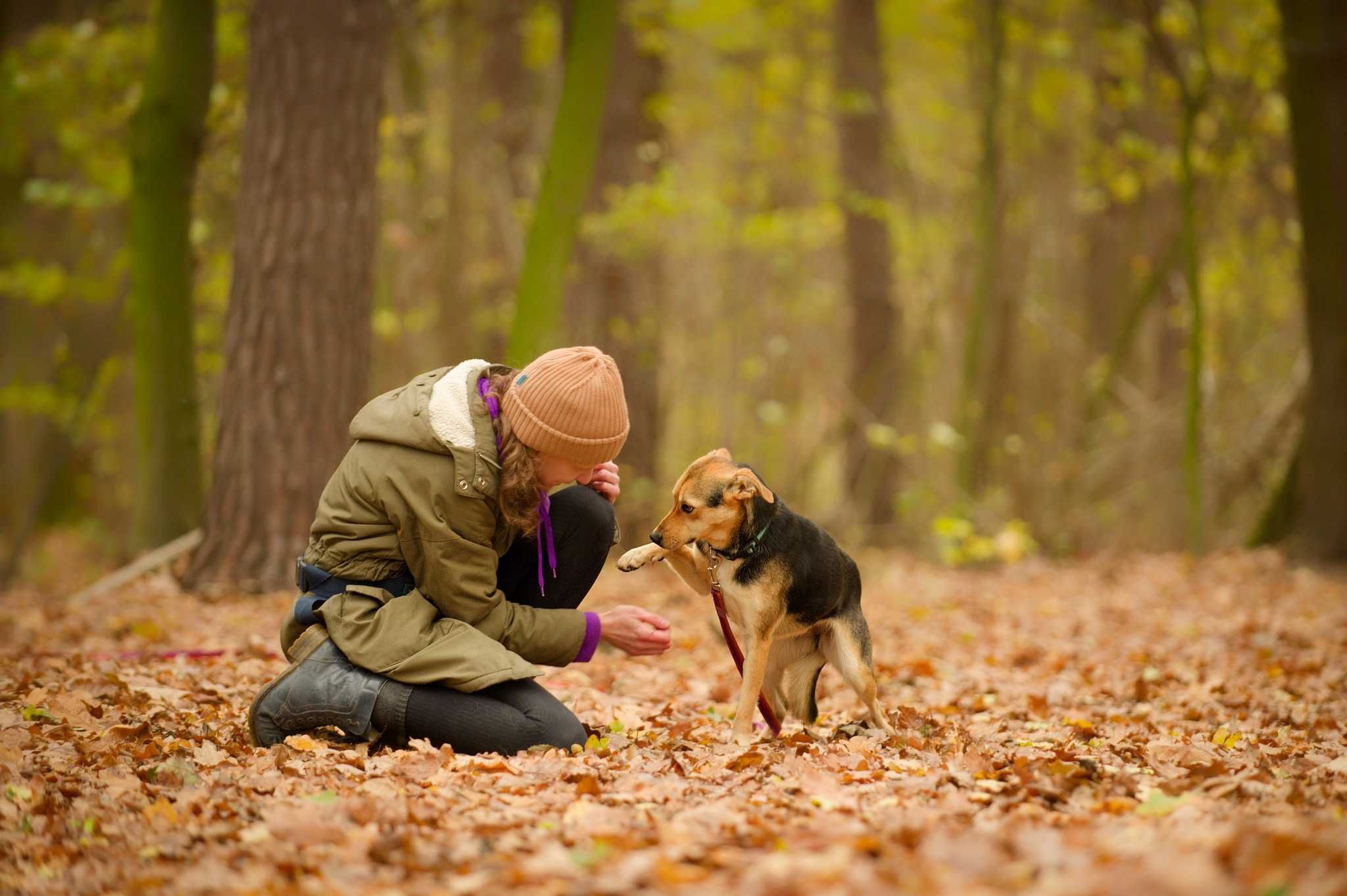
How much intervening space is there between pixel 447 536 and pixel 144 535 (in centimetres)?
624

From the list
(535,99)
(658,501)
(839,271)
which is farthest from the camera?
(839,271)

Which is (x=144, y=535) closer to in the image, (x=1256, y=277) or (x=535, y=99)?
(x=535, y=99)

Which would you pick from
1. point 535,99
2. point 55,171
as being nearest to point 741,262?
point 535,99

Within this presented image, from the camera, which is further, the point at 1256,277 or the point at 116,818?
the point at 1256,277

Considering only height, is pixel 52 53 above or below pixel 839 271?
above

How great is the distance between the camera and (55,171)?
15.2 m

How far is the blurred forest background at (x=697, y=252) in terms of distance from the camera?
820 cm

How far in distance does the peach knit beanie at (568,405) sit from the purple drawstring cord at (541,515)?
0.08 m

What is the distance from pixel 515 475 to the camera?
14.2 feet

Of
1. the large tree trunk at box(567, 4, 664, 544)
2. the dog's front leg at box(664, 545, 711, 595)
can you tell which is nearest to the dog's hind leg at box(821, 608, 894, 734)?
the dog's front leg at box(664, 545, 711, 595)

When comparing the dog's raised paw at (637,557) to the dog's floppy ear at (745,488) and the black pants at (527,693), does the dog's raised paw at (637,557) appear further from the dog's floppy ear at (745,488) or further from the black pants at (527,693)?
the dog's floppy ear at (745,488)

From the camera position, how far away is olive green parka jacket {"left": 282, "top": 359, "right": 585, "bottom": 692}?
4328 mm

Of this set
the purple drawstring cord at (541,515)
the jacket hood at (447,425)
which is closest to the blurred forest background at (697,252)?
the purple drawstring cord at (541,515)

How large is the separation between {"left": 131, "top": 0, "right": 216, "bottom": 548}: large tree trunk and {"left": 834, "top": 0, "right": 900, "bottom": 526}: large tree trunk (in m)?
9.33
